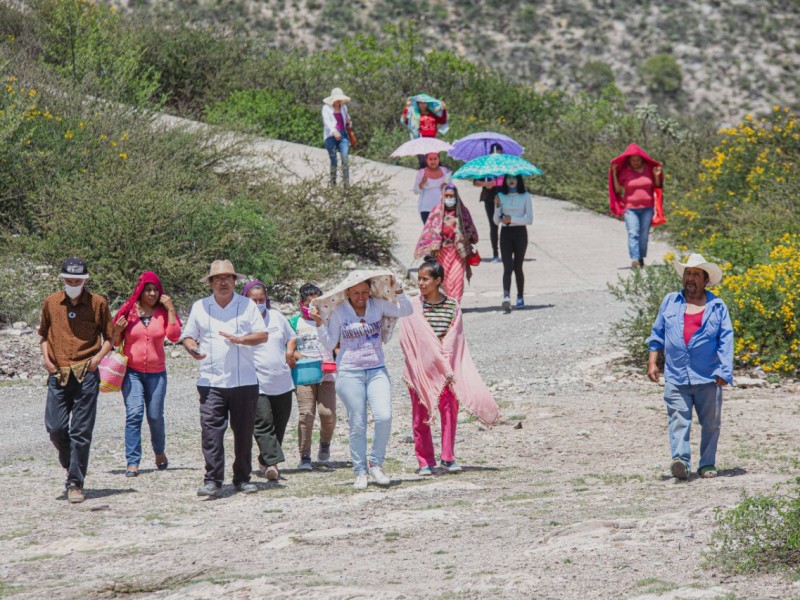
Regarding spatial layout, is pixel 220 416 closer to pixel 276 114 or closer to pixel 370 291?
pixel 370 291

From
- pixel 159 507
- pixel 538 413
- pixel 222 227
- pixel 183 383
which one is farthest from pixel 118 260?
pixel 159 507

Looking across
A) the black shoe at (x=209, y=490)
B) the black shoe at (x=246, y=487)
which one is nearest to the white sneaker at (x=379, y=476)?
the black shoe at (x=246, y=487)

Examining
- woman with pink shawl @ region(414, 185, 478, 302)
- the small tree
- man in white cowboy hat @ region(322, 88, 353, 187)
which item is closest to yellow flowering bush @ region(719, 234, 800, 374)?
woman with pink shawl @ region(414, 185, 478, 302)

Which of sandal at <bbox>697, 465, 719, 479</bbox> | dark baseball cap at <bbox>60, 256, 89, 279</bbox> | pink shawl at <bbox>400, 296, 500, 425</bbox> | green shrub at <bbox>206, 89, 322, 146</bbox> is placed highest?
green shrub at <bbox>206, 89, 322, 146</bbox>

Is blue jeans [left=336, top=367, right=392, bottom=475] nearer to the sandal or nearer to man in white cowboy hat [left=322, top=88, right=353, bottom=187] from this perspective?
the sandal

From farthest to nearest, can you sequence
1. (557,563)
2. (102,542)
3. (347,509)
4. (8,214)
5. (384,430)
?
(8,214) < (384,430) < (347,509) < (102,542) < (557,563)

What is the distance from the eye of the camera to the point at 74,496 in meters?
8.68

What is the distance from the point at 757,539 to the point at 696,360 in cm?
239

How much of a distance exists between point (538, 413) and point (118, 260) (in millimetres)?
6567

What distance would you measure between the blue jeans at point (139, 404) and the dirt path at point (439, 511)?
25 cm

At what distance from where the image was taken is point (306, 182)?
765 inches

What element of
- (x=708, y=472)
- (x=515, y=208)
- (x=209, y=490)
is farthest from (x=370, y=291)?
(x=515, y=208)

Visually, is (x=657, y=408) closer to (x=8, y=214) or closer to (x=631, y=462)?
(x=631, y=462)

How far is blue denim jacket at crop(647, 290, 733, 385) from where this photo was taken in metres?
8.65
